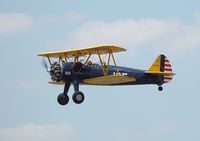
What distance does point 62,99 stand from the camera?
32906mm

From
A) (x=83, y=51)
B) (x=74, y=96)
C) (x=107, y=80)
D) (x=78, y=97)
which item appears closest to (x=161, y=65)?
(x=107, y=80)

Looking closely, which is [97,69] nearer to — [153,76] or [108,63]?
[108,63]

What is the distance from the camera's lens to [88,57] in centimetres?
3278

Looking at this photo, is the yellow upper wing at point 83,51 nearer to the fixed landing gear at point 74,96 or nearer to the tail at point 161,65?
the fixed landing gear at point 74,96

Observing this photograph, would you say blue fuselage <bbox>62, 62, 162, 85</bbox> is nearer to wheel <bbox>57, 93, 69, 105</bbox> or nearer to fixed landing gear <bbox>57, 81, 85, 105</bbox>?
fixed landing gear <bbox>57, 81, 85, 105</bbox>

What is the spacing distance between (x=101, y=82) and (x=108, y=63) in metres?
1.10

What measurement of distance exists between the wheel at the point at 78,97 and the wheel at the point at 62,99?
110 cm

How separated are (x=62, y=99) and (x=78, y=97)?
127 cm

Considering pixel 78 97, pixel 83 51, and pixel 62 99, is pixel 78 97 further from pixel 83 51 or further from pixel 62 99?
pixel 83 51

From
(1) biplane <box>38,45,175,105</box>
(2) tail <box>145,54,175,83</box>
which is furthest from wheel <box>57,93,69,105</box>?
(2) tail <box>145,54,175,83</box>

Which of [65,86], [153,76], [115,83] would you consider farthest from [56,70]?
[153,76]

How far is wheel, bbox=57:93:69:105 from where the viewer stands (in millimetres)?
32906

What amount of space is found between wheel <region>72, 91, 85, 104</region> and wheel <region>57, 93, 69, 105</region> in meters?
1.10

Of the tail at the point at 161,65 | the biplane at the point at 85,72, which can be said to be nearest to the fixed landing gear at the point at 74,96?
the biplane at the point at 85,72
